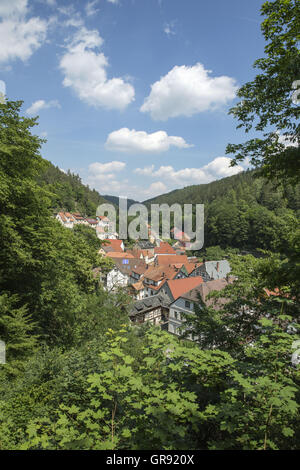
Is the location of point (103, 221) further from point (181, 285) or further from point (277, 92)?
point (277, 92)

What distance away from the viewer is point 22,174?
998 centimetres

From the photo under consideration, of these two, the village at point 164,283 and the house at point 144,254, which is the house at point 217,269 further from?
the house at point 144,254

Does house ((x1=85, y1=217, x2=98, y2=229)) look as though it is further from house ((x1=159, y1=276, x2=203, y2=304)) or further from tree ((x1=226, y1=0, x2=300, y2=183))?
tree ((x1=226, y1=0, x2=300, y2=183))

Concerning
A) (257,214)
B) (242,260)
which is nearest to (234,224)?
(257,214)

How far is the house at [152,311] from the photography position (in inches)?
1167

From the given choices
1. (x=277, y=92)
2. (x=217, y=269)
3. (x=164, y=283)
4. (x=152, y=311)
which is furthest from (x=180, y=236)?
(x=277, y=92)

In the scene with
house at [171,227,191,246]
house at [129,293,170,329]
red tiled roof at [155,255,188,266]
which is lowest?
house at [129,293,170,329]

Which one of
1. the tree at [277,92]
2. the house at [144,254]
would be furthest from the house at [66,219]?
the tree at [277,92]

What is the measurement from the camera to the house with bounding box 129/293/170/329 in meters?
29.6

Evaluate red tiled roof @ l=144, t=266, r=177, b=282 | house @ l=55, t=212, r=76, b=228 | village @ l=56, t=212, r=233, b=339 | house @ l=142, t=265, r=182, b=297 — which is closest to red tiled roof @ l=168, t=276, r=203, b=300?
village @ l=56, t=212, r=233, b=339

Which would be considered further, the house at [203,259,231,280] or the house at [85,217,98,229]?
the house at [85,217,98,229]

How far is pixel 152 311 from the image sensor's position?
101ft

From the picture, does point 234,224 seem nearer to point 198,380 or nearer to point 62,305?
point 62,305

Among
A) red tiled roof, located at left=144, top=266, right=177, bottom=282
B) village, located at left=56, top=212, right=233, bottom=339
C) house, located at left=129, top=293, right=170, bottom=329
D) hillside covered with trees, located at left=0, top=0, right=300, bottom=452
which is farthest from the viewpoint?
red tiled roof, located at left=144, top=266, right=177, bottom=282
